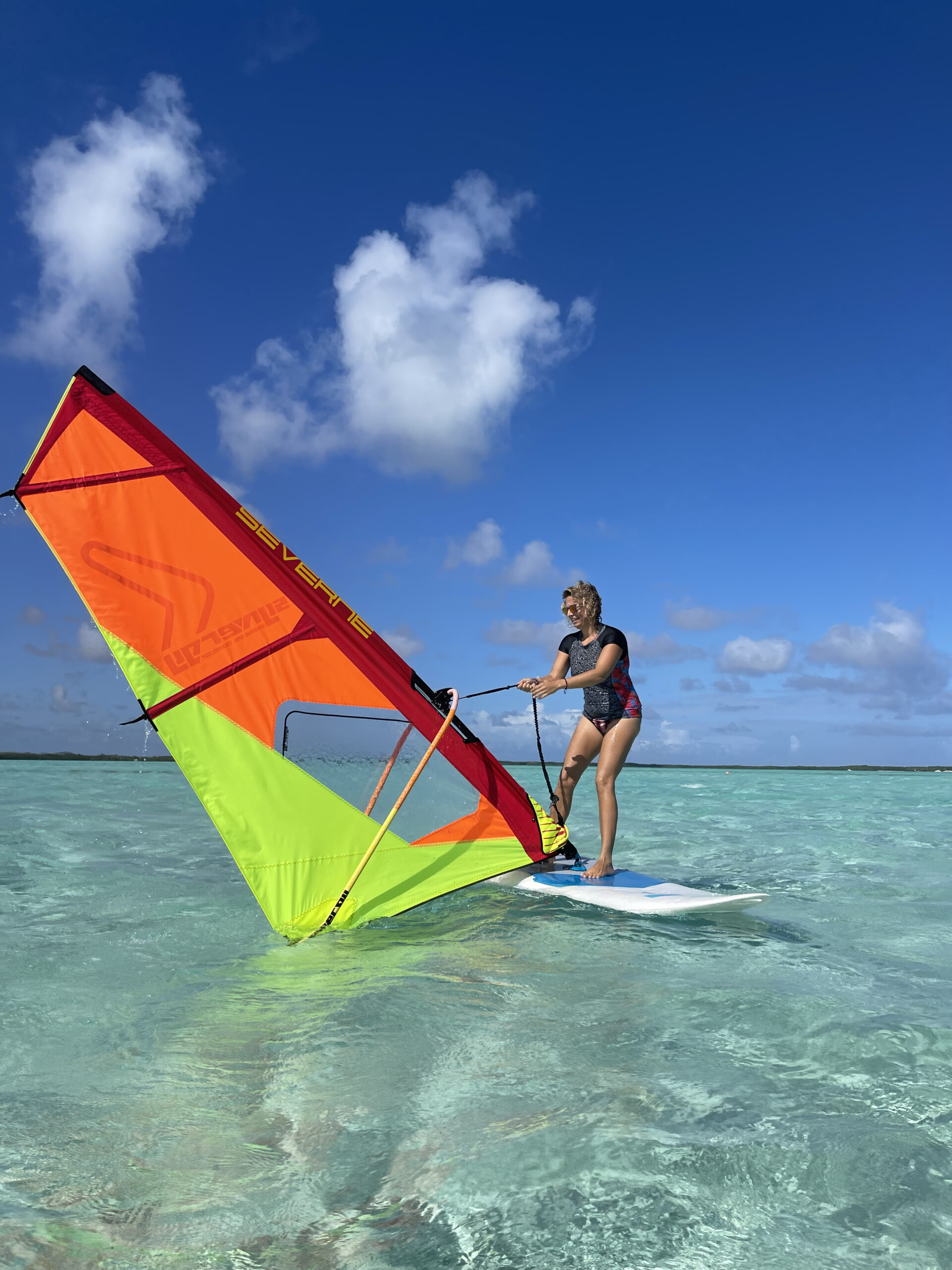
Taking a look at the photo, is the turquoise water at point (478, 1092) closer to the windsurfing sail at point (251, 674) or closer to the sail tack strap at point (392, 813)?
the sail tack strap at point (392, 813)

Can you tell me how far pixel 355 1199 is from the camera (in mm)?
1932

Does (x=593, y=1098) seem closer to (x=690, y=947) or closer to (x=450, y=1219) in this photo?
(x=450, y=1219)

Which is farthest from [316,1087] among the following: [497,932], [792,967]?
[792,967]

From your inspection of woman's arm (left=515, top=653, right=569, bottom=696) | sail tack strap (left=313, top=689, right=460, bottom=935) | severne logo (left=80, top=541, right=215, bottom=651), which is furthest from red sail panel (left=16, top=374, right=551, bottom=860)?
woman's arm (left=515, top=653, right=569, bottom=696)

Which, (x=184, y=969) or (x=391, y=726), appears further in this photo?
(x=391, y=726)

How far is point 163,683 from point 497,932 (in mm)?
2213

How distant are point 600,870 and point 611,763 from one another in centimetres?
72

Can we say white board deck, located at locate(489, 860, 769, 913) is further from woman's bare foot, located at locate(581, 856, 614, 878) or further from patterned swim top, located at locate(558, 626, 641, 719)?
patterned swim top, located at locate(558, 626, 641, 719)

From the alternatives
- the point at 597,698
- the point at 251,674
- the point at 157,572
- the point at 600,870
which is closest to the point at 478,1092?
the point at 251,674

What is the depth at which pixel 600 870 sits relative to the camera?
5.41 m

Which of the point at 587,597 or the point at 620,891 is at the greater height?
the point at 587,597

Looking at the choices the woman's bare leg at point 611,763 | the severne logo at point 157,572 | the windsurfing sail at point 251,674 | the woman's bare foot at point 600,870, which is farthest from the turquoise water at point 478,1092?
the severne logo at point 157,572

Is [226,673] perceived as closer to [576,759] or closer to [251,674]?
[251,674]

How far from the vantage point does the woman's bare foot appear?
540 centimetres
